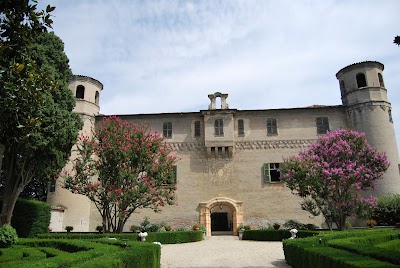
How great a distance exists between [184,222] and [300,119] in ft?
43.6

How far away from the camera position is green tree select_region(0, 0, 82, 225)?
7.23 metres

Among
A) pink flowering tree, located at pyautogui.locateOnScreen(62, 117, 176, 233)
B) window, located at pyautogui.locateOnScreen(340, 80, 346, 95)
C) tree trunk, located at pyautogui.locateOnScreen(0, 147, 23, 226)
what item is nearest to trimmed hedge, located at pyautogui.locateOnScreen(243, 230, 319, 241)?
pink flowering tree, located at pyautogui.locateOnScreen(62, 117, 176, 233)

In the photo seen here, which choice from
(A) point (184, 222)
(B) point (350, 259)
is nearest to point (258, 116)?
(A) point (184, 222)

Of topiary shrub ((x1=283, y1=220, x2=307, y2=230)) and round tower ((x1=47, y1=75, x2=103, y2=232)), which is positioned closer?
round tower ((x1=47, y1=75, x2=103, y2=232))

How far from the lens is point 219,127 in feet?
90.0

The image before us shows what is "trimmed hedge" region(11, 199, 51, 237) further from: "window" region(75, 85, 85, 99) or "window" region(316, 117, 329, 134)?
"window" region(316, 117, 329, 134)

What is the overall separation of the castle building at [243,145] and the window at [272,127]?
0.09 meters

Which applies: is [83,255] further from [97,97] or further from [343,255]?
[97,97]

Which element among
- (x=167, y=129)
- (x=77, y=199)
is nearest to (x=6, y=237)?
(x=77, y=199)

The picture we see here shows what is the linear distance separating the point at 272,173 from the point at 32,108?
21571mm

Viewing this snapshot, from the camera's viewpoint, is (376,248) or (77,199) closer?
(376,248)

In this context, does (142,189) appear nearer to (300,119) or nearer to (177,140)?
(177,140)

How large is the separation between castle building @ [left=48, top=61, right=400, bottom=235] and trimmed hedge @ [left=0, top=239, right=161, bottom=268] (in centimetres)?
1443

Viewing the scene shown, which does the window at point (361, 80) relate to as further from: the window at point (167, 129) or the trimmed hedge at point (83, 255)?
the trimmed hedge at point (83, 255)
